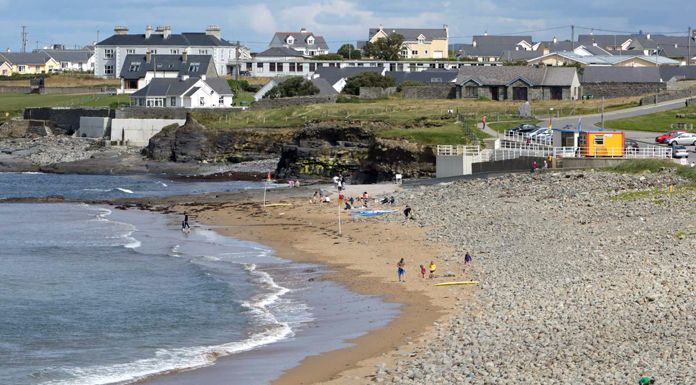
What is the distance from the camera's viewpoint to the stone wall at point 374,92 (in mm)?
103500

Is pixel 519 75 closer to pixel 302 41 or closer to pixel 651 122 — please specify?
pixel 651 122

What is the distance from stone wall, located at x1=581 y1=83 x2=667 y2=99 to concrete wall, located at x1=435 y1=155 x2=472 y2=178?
41469 millimetres

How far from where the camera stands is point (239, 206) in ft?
189

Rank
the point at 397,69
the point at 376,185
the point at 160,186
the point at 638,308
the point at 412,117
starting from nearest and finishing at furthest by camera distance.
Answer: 1. the point at 638,308
2. the point at 376,185
3. the point at 160,186
4. the point at 412,117
5. the point at 397,69

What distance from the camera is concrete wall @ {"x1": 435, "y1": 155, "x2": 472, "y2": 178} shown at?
60781mm

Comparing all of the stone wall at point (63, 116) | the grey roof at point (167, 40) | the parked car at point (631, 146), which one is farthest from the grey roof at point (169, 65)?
the parked car at point (631, 146)

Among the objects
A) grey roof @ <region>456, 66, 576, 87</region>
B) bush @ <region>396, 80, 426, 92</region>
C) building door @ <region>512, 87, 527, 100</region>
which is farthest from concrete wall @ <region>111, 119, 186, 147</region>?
building door @ <region>512, 87, 527, 100</region>

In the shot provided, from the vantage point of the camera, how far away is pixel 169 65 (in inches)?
4862

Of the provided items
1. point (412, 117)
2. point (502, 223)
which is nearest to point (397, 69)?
point (412, 117)

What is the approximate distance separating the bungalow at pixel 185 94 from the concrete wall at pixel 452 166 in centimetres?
4797

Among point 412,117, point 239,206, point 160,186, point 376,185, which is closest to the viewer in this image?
point 239,206

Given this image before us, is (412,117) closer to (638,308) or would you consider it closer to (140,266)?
(140,266)

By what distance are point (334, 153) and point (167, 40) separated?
64.5 metres

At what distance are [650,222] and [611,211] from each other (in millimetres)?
3761
